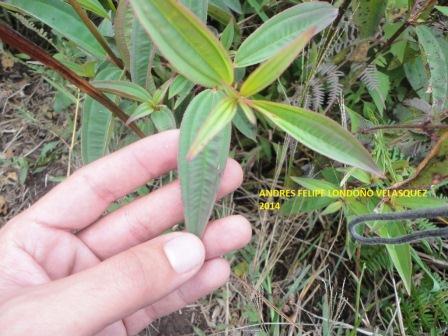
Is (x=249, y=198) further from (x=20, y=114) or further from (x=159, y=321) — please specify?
(x=20, y=114)

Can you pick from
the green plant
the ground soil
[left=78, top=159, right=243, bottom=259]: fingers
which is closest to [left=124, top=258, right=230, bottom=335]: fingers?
[left=78, top=159, right=243, bottom=259]: fingers

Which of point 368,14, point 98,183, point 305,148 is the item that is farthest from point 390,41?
point 98,183

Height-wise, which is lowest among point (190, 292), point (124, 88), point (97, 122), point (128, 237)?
point (190, 292)

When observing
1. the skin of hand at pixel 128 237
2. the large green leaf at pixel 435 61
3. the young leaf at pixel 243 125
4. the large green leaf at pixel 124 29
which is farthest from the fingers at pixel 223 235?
the large green leaf at pixel 435 61

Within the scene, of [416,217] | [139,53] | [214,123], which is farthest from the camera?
[139,53]

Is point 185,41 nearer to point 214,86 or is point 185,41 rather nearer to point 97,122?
point 214,86

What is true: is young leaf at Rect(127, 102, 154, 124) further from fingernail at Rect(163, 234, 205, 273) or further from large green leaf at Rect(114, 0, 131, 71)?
fingernail at Rect(163, 234, 205, 273)

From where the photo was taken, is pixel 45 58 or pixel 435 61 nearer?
pixel 45 58
